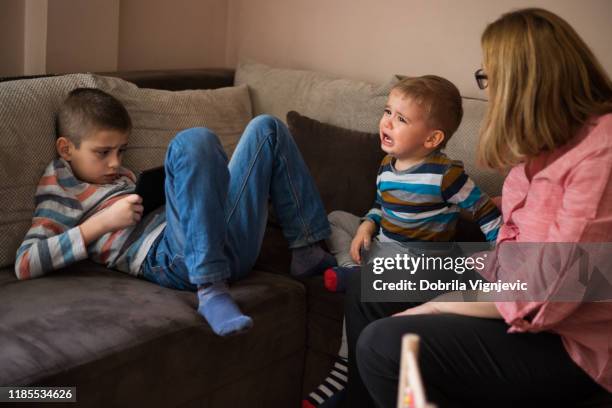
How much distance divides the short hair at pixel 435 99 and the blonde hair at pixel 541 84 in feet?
2.02

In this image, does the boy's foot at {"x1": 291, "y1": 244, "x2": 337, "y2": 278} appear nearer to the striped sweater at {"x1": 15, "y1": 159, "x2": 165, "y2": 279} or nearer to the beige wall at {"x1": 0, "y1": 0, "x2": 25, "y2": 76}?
the striped sweater at {"x1": 15, "y1": 159, "x2": 165, "y2": 279}

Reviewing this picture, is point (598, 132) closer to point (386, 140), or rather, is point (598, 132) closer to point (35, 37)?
point (386, 140)

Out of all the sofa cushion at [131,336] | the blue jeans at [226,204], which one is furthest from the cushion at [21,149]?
the blue jeans at [226,204]

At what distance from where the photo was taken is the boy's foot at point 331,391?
1962 millimetres

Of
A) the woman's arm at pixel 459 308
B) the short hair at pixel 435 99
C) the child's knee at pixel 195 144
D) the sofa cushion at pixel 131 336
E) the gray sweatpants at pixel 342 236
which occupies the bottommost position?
the sofa cushion at pixel 131 336

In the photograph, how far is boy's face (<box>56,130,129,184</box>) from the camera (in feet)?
7.02

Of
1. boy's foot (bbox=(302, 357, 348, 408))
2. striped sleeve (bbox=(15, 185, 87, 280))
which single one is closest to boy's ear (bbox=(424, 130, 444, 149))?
boy's foot (bbox=(302, 357, 348, 408))

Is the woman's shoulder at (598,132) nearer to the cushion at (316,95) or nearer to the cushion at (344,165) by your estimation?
the cushion at (344,165)

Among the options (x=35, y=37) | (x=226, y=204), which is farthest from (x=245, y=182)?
(x=35, y=37)

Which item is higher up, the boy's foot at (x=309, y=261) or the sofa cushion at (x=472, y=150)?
the sofa cushion at (x=472, y=150)

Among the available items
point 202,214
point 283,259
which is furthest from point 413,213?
point 202,214

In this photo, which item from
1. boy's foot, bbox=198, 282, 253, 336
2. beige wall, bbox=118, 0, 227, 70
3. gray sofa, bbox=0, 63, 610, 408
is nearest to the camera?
gray sofa, bbox=0, 63, 610, 408

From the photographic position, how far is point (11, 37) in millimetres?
2734

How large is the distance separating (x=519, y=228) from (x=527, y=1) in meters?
1.41
